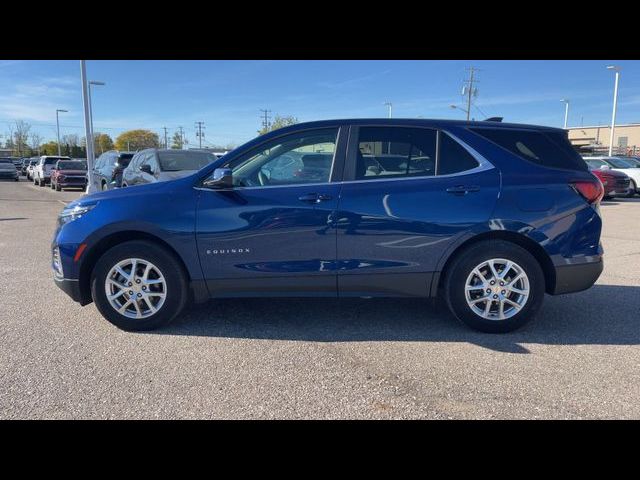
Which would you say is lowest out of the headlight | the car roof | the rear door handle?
the headlight

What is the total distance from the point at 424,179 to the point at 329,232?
95cm

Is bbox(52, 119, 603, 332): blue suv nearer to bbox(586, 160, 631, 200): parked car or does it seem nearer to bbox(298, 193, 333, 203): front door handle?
bbox(298, 193, 333, 203): front door handle

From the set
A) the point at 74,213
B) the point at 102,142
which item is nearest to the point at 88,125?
the point at 74,213

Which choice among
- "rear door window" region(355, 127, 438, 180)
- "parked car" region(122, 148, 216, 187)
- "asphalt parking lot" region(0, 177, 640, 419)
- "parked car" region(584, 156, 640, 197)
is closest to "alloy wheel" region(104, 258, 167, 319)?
"asphalt parking lot" region(0, 177, 640, 419)

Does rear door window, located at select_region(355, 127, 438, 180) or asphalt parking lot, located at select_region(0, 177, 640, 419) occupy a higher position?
rear door window, located at select_region(355, 127, 438, 180)

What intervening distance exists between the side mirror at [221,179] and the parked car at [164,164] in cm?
551

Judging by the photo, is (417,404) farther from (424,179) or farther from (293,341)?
(424,179)

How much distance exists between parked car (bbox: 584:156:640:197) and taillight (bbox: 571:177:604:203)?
59.1 ft

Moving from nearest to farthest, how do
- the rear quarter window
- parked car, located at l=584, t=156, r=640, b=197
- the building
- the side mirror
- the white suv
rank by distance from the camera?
1. the side mirror
2. the rear quarter window
3. parked car, located at l=584, t=156, r=640, b=197
4. the white suv
5. the building

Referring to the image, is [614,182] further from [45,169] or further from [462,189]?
[45,169]

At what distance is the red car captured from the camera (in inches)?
711

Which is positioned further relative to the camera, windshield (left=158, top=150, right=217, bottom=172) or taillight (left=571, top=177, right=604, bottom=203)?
windshield (left=158, top=150, right=217, bottom=172)

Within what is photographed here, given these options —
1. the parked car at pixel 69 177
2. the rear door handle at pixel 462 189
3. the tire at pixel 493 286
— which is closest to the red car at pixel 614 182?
the tire at pixel 493 286

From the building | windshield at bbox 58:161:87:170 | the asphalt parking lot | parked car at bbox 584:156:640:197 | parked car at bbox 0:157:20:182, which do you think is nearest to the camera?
the asphalt parking lot
